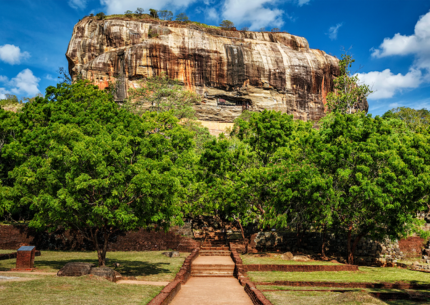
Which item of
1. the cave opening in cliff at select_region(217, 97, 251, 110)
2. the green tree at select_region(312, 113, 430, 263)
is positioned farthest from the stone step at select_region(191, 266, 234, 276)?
the cave opening in cliff at select_region(217, 97, 251, 110)

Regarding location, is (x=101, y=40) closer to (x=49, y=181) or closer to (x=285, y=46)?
(x=285, y=46)

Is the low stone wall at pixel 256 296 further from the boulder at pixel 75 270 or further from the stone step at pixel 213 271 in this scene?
the boulder at pixel 75 270

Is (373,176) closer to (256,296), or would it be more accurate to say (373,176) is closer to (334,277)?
(334,277)

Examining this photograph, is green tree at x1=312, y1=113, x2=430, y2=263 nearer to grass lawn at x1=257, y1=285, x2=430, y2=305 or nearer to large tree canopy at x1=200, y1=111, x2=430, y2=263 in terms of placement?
large tree canopy at x1=200, y1=111, x2=430, y2=263

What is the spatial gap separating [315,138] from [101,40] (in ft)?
139

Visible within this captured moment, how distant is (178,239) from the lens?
20.0 meters

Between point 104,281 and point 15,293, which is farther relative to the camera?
point 104,281

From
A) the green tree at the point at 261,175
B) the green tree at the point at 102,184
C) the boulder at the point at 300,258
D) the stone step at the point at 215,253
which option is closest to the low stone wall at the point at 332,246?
the green tree at the point at 261,175

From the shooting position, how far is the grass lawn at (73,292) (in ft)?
21.9

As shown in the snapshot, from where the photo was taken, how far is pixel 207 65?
48.1 metres

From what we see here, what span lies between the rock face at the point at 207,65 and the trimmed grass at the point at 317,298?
133 feet

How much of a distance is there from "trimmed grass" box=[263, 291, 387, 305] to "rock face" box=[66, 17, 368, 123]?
40.4 meters

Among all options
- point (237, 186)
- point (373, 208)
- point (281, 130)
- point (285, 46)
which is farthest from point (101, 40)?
point (373, 208)

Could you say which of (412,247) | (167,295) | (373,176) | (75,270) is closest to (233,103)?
(412,247)
